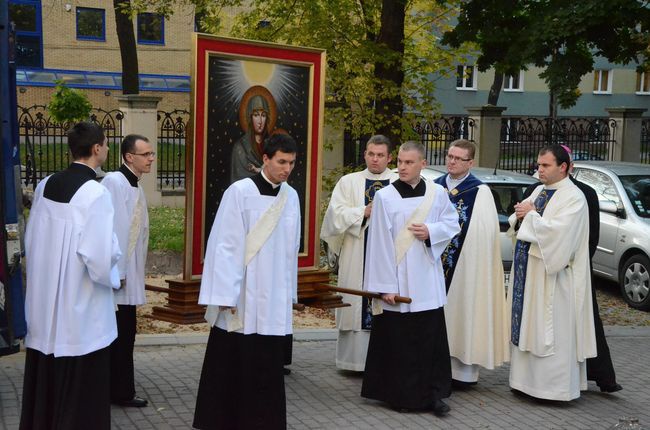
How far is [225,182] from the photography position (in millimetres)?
6781

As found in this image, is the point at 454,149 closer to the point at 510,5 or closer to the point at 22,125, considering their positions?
the point at 510,5

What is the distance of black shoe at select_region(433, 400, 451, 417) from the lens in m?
6.93

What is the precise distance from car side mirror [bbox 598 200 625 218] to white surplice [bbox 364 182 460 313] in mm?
5733

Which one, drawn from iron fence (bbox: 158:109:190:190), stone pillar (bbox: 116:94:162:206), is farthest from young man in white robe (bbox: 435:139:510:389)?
iron fence (bbox: 158:109:190:190)

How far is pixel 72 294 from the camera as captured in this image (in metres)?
5.35

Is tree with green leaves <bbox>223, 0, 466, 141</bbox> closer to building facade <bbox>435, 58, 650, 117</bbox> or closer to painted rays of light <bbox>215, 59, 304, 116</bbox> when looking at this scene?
painted rays of light <bbox>215, 59, 304, 116</bbox>

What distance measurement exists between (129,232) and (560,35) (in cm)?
696

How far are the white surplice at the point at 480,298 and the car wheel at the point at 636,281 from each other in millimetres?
4604

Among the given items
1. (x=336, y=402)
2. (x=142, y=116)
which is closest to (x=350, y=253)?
(x=336, y=402)

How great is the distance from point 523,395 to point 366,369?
1.44 meters

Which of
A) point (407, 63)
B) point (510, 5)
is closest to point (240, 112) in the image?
point (510, 5)

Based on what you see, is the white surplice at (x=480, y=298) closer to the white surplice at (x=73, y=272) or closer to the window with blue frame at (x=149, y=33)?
the white surplice at (x=73, y=272)

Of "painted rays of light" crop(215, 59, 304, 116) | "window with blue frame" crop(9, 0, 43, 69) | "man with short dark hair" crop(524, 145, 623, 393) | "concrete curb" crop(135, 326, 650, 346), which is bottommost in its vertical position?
"concrete curb" crop(135, 326, 650, 346)

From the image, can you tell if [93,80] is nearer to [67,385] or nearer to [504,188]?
[504,188]
